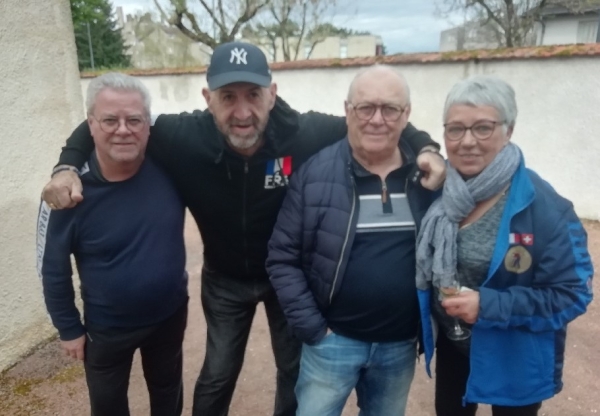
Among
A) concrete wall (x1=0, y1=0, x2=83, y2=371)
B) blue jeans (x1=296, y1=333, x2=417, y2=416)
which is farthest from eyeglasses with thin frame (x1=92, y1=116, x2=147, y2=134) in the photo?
concrete wall (x1=0, y1=0, x2=83, y2=371)

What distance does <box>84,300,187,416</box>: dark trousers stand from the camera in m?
2.33

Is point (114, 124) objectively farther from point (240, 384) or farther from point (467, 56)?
point (467, 56)

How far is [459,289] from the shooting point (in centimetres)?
192

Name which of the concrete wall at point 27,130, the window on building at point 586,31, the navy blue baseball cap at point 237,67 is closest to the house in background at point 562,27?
the window on building at point 586,31

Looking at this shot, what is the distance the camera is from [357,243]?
6.76 feet

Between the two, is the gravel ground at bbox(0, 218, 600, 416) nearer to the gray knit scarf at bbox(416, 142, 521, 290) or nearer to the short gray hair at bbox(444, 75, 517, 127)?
the gray knit scarf at bbox(416, 142, 521, 290)

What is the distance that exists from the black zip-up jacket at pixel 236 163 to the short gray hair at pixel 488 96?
0.40 meters

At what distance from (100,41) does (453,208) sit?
26920 millimetres

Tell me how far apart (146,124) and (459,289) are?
1436 mm

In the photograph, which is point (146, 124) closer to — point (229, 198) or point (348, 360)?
point (229, 198)

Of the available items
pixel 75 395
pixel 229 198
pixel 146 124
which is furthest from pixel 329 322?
pixel 75 395

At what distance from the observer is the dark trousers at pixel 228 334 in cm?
260

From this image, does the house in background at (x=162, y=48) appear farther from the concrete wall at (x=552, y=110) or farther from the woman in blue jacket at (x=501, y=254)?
the woman in blue jacket at (x=501, y=254)

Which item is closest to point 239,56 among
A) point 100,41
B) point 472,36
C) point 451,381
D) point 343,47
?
point 451,381
